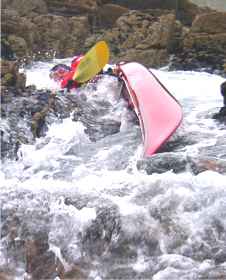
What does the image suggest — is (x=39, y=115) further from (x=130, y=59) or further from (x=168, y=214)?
(x=130, y=59)

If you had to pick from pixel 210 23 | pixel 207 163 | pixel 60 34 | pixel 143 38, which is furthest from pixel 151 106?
pixel 60 34

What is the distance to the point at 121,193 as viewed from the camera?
4.25 meters

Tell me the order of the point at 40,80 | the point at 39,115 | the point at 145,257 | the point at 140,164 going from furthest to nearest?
the point at 40,80
the point at 39,115
the point at 140,164
the point at 145,257

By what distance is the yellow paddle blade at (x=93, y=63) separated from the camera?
825 cm

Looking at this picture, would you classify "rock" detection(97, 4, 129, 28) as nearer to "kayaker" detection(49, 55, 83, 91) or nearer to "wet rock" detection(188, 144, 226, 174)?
"kayaker" detection(49, 55, 83, 91)

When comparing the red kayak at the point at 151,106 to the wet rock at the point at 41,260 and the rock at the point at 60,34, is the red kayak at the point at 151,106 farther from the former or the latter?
the rock at the point at 60,34

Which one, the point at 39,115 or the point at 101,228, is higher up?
the point at 101,228

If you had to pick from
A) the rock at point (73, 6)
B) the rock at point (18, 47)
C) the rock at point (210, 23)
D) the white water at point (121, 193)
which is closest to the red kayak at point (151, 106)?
the white water at point (121, 193)

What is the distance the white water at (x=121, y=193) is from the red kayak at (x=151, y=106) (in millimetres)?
207

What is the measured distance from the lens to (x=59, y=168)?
515 cm

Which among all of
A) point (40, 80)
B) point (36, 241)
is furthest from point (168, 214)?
point (40, 80)

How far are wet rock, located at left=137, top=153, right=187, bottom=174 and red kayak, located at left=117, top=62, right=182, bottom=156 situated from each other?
281 millimetres

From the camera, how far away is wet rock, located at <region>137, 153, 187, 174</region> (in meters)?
A: 4.64

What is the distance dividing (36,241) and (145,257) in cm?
77
